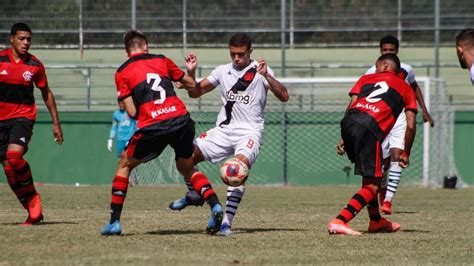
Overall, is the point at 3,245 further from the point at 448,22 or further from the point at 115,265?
the point at 448,22

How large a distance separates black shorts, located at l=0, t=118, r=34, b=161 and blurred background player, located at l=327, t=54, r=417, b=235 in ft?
10.7

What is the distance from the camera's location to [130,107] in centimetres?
862

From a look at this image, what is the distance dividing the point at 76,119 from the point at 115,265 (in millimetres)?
17421

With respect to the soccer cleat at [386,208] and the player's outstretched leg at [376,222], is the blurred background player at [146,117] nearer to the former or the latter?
the player's outstretched leg at [376,222]

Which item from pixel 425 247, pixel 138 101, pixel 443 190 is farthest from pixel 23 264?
pixel 443 190

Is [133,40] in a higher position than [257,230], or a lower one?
higher

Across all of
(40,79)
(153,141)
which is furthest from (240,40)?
(40,79)

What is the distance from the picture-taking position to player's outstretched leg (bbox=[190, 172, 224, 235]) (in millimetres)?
8680

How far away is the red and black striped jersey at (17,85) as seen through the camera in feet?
33.3

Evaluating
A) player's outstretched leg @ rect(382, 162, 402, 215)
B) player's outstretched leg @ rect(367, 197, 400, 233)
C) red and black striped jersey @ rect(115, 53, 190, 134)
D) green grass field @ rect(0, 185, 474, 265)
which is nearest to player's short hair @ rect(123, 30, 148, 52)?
red and black striped jersey @ rect(115, 53, 190, 134)

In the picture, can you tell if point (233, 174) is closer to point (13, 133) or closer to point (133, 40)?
point (133, 40)

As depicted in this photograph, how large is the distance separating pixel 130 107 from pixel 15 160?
6.37 feet

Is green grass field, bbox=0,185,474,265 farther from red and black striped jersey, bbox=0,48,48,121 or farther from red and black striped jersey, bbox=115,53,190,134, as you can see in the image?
red and black striped jersey, bbox=0,48,48,121

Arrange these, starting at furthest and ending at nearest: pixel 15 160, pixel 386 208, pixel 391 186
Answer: pixel 391 186 → pixel 386 208 → pixel 15 160
